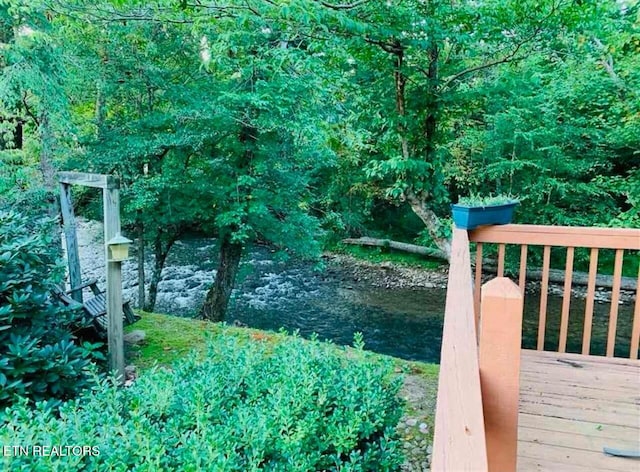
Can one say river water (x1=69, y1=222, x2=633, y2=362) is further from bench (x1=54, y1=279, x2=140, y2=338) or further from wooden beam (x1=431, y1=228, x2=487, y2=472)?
wooden beam (x1=431, y1=228, x2=487, y2=472)

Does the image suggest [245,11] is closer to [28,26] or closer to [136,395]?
[136,395]

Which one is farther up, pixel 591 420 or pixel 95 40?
pixel 95 40

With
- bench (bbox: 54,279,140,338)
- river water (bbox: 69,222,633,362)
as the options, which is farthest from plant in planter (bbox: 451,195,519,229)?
river water (bbox: 69,222,633,362)

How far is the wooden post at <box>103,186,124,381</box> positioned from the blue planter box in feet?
9.00

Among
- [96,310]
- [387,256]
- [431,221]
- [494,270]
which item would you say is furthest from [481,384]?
[387,256]

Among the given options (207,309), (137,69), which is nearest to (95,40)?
(137,69)

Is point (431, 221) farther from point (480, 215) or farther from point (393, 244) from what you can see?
point (393, 244)

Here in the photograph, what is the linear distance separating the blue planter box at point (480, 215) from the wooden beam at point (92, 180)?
2851 mm

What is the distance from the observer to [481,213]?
2.36 metres

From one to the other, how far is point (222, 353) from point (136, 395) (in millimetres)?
461

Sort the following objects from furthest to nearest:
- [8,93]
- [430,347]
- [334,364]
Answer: [430,347] → [8,93] → [334,364]

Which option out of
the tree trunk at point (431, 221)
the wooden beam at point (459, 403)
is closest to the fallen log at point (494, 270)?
the tree trunk at point (431, 221)

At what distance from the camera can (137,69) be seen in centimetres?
584

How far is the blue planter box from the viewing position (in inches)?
92.3
